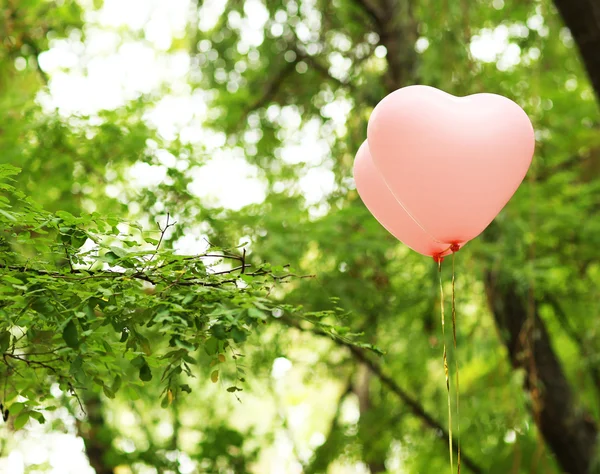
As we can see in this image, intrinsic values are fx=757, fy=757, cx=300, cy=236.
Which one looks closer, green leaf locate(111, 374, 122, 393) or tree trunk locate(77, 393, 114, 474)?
green leaf locate(111, 374, 122, 393)

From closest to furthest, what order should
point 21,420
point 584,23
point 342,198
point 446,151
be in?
point 21,420, point 446,151, point 584,23, point 342,198

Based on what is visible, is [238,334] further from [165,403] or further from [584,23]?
[584,23]

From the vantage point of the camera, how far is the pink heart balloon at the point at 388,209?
242 centimetres

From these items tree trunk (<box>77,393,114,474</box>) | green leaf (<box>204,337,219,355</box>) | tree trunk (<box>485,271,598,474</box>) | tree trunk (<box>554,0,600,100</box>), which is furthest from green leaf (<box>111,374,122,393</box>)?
tree trunk (<box>485,271,598,474</box>)

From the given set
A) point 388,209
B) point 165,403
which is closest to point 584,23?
point 388,209

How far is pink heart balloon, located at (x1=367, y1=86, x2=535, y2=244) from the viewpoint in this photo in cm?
212

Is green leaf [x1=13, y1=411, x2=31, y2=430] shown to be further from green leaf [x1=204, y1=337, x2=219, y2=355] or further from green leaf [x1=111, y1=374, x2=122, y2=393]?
green leaf [x1=204, y1=337, x2=219, y2=355]

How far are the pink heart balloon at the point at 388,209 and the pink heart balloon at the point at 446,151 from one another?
0.19 metres

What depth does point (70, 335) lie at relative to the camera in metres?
1.64

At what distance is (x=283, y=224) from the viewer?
4246mm

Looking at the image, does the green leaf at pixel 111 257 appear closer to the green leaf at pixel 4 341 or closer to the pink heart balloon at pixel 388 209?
the green leaf at pixel 4 341

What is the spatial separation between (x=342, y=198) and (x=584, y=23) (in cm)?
194

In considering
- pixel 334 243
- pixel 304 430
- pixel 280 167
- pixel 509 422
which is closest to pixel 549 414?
pixel 509 422

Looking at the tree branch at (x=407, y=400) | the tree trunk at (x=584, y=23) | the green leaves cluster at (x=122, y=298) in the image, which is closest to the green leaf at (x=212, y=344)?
the green leaves cluster at (x=122, y=298)
